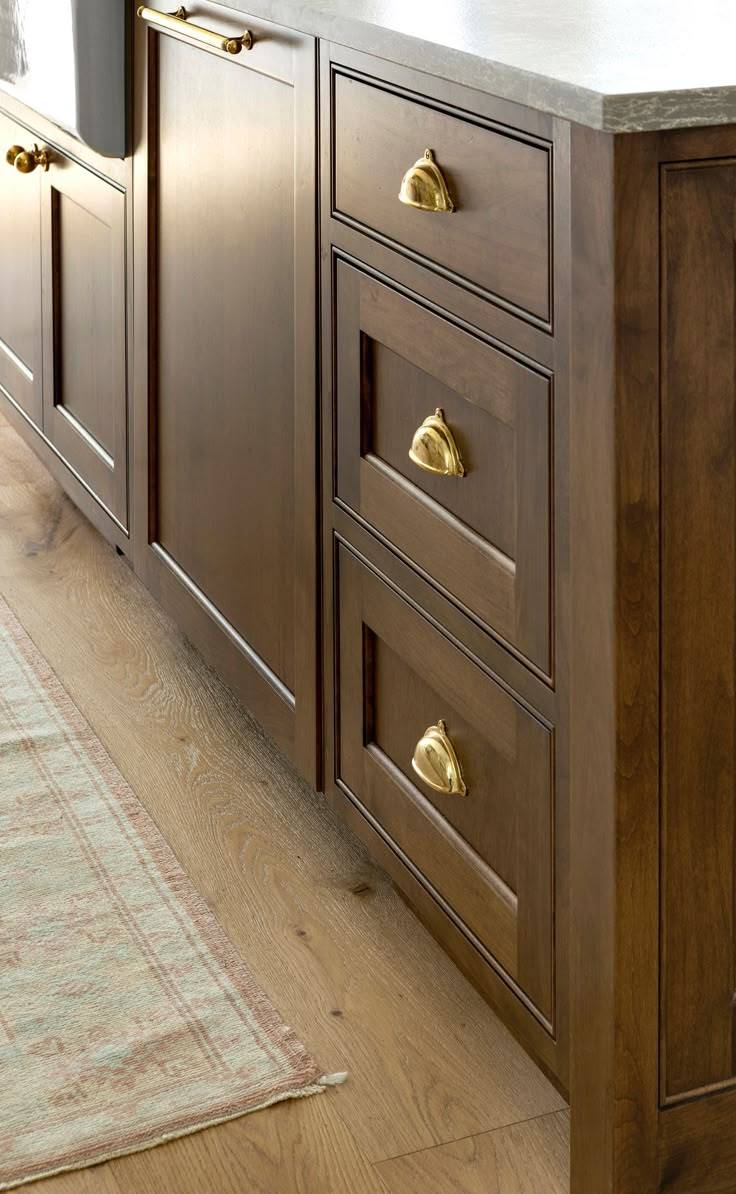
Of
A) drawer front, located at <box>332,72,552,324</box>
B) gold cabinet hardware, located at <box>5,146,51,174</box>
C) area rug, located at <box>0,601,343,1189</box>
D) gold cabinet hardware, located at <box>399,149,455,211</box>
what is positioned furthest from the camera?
gold cabinet hardware, located at <box>5,146,51,174</box>

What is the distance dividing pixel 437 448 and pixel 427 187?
0.65ft

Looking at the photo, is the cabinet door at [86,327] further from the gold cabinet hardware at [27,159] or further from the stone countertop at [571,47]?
the stone countertop at [571,47]

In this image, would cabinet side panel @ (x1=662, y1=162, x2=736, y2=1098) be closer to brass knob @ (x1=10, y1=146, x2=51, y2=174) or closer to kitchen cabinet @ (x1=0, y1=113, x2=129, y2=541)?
kitchen cabinet @ (x1=0, y1=113, x2=129, y2=541)

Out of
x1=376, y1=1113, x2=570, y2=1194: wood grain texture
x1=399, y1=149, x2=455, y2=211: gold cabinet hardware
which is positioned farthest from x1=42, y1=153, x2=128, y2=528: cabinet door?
x1=376, y1=1113, x2=570, y2=1194: wood grain texture

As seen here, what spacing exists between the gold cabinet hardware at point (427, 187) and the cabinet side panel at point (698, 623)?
0.25 metres

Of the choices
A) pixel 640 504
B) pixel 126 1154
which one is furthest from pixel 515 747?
pixel 126 1154

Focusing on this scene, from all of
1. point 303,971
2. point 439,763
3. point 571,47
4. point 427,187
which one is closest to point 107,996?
point 303,971

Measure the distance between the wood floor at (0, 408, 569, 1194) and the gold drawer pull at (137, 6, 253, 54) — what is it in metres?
0.81

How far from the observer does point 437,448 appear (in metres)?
1.18

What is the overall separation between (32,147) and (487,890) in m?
1.57

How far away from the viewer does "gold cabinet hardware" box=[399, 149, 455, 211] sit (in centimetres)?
112

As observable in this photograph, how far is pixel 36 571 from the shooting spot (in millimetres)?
2361

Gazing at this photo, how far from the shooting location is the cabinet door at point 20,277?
7.86ft

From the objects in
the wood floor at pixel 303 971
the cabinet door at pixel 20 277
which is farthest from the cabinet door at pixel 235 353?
the cabinet door at pixel 20 277
